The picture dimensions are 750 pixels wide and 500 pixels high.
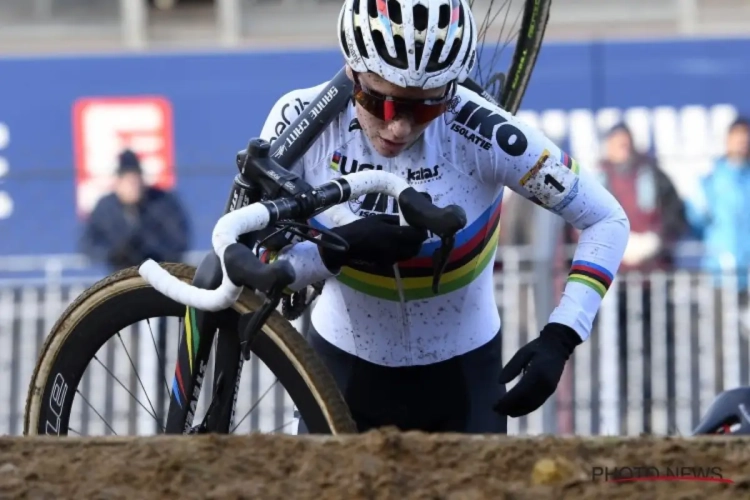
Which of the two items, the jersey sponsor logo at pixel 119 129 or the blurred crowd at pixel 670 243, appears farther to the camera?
the jersey sponsor logo at pixel 119 129

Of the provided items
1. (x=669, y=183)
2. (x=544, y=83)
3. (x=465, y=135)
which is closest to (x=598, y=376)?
(x=669, y=183)

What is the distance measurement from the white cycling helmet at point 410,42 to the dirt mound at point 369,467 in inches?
41.5

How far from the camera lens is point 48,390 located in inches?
162

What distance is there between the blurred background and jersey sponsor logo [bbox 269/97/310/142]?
3.01m

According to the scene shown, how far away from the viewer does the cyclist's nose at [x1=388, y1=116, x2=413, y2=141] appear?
383 centimetres

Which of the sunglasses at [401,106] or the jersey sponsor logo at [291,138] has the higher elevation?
the sunglasses at [401,106]

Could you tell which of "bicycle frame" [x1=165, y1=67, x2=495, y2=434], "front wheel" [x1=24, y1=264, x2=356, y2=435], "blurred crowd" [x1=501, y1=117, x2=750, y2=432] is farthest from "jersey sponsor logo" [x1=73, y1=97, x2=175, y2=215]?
"bicycle frame" [x1=165, y1=67, x2=495, y2=434]

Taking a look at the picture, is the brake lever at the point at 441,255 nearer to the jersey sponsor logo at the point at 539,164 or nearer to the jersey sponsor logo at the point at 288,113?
the jersey sponsor logo at the point at 539,164

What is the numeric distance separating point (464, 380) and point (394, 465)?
1.45 meters

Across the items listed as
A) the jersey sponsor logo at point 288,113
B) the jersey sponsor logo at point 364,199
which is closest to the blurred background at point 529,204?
the jersey sponsor logo at point 364,199

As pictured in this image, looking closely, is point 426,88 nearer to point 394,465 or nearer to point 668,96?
point 394,465

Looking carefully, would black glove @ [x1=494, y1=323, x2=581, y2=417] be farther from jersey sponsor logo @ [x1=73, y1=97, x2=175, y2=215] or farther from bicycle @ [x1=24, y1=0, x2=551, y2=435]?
jersey sponsor logo @ [x1=73, y1=97, x2=175, y2=215]

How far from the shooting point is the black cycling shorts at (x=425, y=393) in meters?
4.50

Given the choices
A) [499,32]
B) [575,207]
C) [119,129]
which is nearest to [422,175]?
[575,207]
